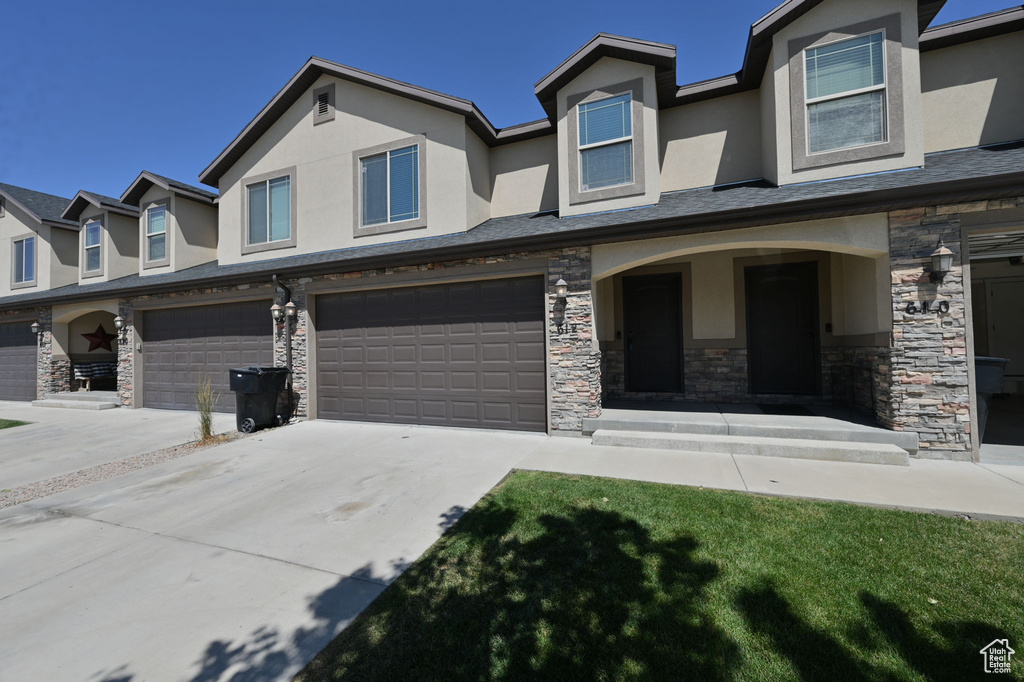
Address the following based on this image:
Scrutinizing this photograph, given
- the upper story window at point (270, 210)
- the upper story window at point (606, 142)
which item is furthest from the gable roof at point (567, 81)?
the upper story window at point (270, 210)

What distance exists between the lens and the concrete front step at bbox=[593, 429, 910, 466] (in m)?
5.32

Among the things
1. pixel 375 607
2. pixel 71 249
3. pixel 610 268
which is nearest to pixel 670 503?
pixel 375 607

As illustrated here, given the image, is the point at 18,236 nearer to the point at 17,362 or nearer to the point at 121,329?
the point at 17,362

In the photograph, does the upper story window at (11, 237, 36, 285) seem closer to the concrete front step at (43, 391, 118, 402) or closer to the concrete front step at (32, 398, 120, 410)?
the concrete front step at (43, 391, 118, 402)

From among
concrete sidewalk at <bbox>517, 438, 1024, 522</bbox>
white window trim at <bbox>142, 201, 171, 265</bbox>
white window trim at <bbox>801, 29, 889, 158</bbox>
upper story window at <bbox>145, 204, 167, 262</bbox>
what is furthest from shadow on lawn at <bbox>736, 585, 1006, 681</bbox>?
upper story window at <bbox>145, 204, 167, 262</bbox>

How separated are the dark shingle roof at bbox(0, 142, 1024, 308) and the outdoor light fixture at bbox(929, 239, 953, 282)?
0.66m

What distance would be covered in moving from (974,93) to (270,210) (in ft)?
44.9

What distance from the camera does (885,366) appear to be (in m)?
5.81

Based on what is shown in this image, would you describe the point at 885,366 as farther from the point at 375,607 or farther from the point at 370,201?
the point at 370,201

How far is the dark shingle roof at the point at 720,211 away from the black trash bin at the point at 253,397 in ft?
7.41

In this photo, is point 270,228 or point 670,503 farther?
point 270,228

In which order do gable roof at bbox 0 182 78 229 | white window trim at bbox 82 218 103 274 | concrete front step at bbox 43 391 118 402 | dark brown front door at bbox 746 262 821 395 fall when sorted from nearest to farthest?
dark brown front door at bbox 746 262 821 395 → concrete front step at bbox 43 391 118 402 → white window trim at bbox 82 218 103 274 → gable roof at bbox 0 182 78 229

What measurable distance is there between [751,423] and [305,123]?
1128 centimetres

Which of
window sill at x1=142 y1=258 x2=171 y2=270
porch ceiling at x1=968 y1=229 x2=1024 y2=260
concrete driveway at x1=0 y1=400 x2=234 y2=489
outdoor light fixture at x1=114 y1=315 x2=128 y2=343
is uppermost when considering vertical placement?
window sill at x1=142 y1=258 x2=171 y2=270
